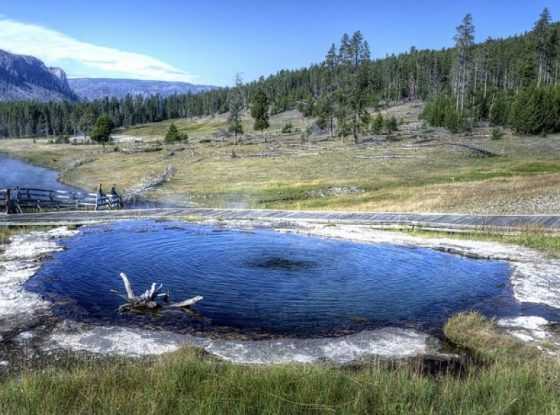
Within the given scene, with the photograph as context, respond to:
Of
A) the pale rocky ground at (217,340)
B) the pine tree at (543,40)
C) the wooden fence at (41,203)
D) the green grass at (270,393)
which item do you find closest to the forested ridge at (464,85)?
the pine tree at (543,40)

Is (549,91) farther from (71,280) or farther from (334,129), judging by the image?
(71,280)

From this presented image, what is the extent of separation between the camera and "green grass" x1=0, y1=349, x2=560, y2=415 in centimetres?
722

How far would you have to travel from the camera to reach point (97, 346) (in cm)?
1284

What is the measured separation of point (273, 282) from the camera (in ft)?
64.2

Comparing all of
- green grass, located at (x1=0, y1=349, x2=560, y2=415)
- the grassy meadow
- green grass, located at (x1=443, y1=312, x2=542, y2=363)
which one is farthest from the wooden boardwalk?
green grass, located at (x1=0, y1=349, x2=560, y2=415)

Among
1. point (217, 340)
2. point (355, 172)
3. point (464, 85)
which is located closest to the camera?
point (217, 340)

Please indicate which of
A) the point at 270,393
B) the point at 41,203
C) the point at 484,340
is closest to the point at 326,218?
the point at 484,340

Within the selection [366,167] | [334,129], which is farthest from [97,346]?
[334,129]

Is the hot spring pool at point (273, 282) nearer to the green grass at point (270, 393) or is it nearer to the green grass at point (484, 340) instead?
the green grass at point (484, 340)

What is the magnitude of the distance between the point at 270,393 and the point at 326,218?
2685 cm

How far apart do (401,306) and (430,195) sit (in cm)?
2764

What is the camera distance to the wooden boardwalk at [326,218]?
29.7 meters

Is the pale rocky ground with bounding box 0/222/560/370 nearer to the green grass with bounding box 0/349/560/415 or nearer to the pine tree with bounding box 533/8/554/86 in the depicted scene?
the green grass with bounding box 0/349/560/415

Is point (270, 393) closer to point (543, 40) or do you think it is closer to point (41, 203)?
point (41, 203)
